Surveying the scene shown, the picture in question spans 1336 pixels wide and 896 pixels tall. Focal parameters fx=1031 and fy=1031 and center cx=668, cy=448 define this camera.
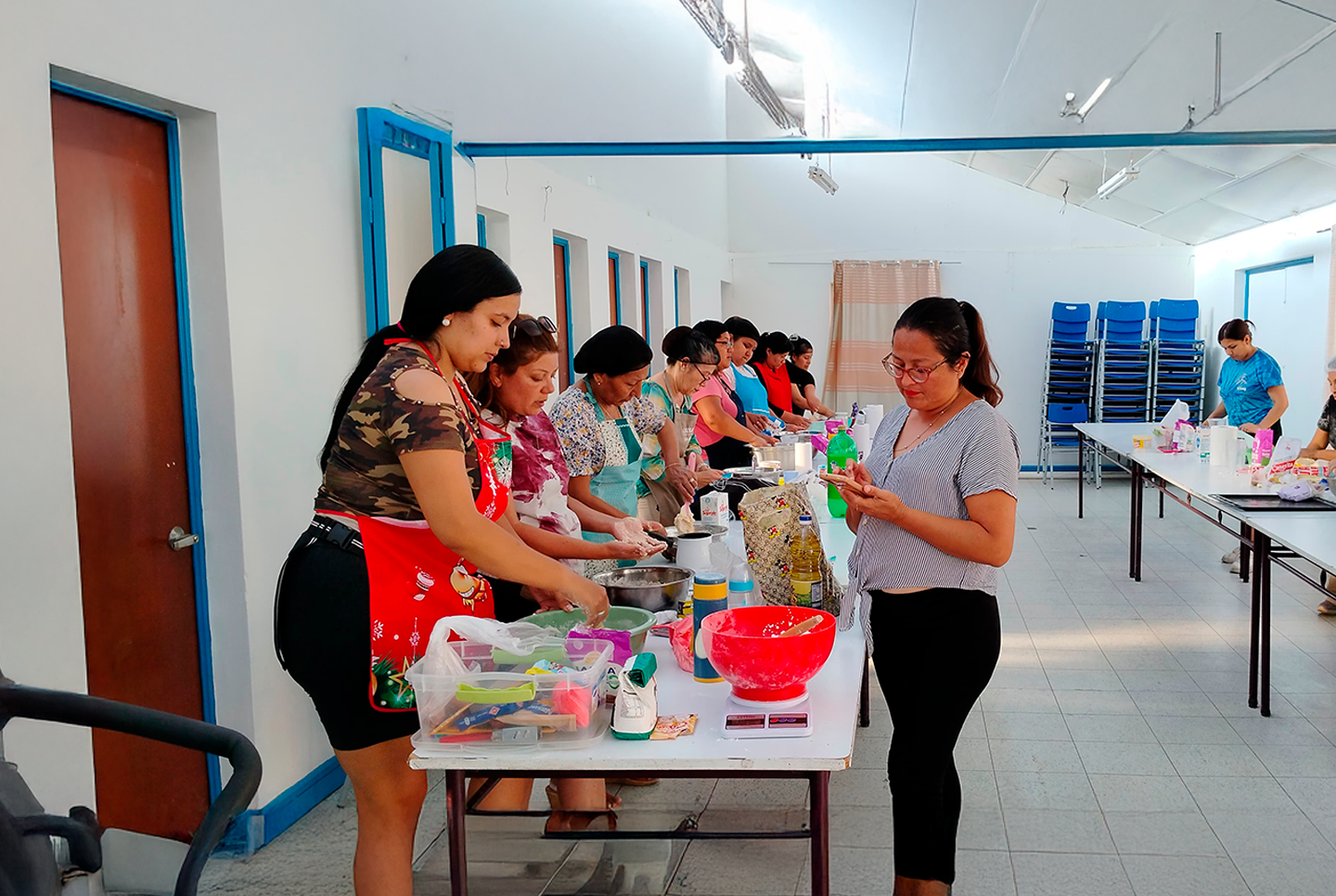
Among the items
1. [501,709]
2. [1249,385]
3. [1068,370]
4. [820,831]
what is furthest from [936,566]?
[1068,370]

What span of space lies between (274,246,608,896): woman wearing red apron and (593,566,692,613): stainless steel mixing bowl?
1.50 ft

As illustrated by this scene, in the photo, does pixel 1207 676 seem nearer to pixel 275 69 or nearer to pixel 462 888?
pixel 462 888

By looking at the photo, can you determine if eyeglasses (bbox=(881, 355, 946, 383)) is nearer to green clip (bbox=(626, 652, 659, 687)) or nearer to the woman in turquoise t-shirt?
green clip (bbox=(626, 652, 659, 687))

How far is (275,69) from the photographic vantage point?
9.95ft

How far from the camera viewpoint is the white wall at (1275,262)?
7922 millimetres

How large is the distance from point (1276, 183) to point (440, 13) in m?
6.48

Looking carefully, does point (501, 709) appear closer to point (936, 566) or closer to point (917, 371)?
point (936, 566)

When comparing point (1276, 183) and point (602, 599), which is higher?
point (1276, 183)

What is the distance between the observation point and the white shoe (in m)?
1.88

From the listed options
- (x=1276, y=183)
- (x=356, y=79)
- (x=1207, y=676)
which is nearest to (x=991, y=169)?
(x=1276, y=183)

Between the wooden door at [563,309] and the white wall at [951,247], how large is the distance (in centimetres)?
595

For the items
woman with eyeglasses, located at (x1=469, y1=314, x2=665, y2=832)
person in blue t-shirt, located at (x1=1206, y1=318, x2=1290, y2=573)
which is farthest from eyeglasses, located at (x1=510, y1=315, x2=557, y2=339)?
person in blue t-shirt, located at (x1=1206, y1=318, x2=1290, y2=573)

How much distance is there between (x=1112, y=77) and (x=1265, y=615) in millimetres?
3492

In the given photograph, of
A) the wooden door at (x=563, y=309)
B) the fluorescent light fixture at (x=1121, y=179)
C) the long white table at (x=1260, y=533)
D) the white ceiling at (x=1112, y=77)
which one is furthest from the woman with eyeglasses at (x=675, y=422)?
the fluorescent light fixture at (x=1121, y=179)
